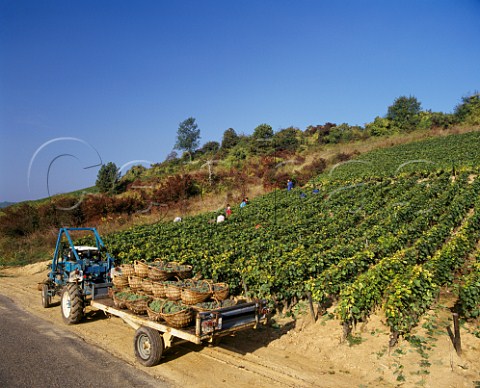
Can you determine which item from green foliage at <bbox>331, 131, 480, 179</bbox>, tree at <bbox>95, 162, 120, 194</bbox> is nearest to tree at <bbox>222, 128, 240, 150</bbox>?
tree at <bbox>95, 162, 120, 194</bbox>

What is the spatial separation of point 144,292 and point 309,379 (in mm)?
3618

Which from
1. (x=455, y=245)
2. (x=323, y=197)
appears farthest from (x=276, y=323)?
(x=323, y=197)

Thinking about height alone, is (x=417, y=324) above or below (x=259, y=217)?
below

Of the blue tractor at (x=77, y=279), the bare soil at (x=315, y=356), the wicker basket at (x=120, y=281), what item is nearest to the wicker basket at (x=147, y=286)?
the wicker basket at (x=120, y=281)

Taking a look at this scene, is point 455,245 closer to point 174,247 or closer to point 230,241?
point 230,241

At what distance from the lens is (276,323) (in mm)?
8578

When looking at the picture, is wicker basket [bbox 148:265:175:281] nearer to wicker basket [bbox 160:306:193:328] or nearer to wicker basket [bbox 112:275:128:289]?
wicker basket [bbox 112:275:128:289]

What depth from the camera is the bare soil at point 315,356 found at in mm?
5898

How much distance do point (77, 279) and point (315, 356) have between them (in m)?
5.94

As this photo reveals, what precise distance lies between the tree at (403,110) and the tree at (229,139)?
25632 millimetres

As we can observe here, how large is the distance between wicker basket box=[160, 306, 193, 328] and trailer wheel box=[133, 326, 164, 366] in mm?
354

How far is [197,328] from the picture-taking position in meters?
5.86

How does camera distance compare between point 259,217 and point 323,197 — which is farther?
point 323,197

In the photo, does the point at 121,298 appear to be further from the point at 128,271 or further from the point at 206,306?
the point at 206,306
